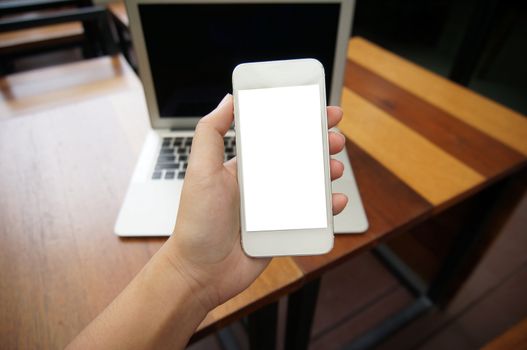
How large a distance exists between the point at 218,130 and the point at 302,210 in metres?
0.17

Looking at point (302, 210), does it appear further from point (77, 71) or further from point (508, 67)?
point (508, 67)

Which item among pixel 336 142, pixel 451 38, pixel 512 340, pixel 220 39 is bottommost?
pixel 451 38

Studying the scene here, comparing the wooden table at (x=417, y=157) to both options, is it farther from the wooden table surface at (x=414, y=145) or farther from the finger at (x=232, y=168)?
the finger at (x=232, y=168)

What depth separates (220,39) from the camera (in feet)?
2.00

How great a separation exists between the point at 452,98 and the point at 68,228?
3.09ft

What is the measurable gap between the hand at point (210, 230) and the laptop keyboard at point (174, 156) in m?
0.15

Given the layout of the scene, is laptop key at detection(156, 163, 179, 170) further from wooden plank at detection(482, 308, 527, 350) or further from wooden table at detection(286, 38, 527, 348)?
wooden plank at detection(482, 308, 527, 350)

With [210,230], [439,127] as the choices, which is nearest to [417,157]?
[439,127]

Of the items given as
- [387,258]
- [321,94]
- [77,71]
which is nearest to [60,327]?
[321,94]

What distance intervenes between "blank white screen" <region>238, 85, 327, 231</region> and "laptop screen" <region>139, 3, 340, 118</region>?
173mm

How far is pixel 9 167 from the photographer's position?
2.22 feet

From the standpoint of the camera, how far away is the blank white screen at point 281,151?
1.56 ft

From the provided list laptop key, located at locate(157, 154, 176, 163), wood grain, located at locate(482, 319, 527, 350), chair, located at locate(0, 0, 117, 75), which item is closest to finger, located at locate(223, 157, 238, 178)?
laptop key, located at locate(157, 154, 176, 163)

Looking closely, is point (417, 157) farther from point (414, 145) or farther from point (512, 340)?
point (512, 340)
